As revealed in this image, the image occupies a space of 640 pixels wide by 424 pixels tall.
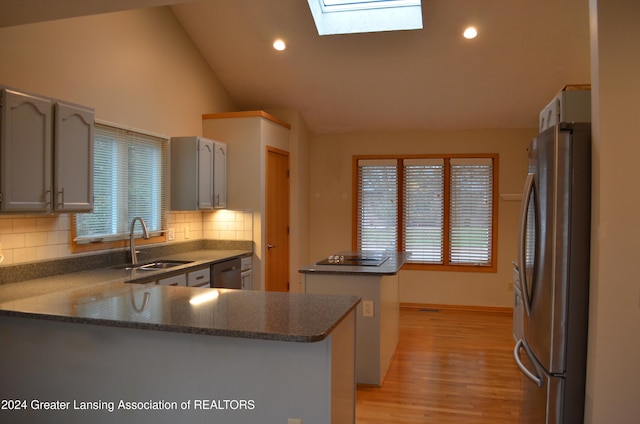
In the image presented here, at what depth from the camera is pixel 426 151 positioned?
6844mm

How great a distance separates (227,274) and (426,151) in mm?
3450

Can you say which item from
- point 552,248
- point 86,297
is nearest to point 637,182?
point 552,248

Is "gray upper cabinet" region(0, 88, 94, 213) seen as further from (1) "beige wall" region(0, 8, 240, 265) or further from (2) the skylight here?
(2) the skylight

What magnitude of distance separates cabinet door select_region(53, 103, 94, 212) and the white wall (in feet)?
9.92

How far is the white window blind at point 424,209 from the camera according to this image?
682cm

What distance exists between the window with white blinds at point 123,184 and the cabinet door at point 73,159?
0.64 m

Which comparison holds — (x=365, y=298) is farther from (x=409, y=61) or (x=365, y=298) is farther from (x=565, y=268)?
(x=409, y=61)

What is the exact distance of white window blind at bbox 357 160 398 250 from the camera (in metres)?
6.97

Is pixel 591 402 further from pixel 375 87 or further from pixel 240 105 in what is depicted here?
pixel 240 105

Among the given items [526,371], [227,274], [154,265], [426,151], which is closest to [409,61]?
[426,151]

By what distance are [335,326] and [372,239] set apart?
512 centimetres

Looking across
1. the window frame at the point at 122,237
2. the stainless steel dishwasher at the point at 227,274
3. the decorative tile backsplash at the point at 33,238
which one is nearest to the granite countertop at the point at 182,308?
the decorative tile backsplash at the point at 33,238

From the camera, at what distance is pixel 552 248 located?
2283 mm

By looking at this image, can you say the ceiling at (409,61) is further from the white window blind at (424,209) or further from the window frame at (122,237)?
the window frame at (122,237)
